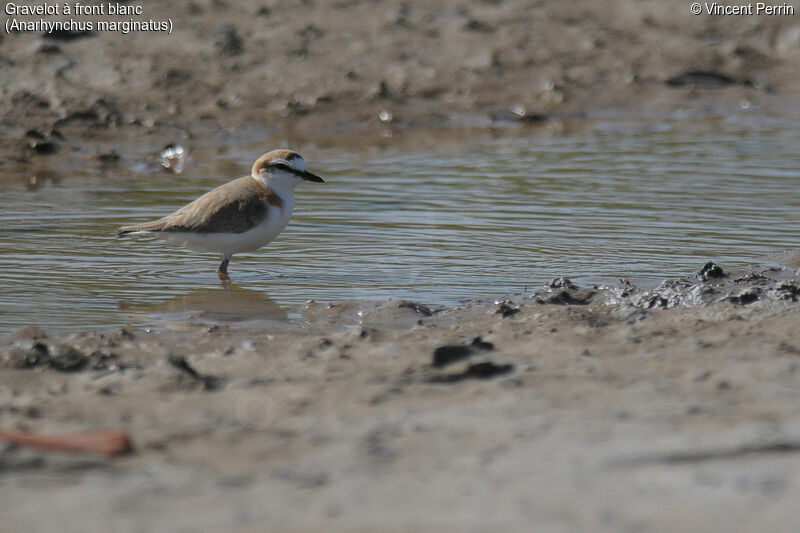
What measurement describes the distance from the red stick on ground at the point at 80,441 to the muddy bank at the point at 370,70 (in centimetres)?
810

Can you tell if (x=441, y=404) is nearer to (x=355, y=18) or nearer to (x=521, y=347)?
(x=521, y=347)

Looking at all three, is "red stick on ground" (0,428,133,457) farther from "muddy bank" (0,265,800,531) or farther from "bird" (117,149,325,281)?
"bird" (117,149,325,281)

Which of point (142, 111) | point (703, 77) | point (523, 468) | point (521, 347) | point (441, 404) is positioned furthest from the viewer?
point (703, 77)

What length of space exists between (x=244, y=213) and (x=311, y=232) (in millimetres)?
1157

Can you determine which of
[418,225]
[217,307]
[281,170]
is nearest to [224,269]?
[281,170]

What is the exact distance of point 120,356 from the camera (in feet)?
19.7

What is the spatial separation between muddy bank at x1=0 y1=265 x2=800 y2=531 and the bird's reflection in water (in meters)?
0.42

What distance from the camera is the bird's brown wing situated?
8.26 meters

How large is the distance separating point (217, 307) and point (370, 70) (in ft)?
25.5

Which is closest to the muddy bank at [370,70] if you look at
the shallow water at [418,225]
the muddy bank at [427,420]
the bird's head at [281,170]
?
the shallow water at [418,225]

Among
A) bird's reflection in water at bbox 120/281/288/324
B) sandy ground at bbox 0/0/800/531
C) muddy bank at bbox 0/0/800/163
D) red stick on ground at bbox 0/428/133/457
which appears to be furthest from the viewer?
muddy bank at bbox 0/0/800/163

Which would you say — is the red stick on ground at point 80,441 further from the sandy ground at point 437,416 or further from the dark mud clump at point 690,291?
the dark mud clump at point 690,291

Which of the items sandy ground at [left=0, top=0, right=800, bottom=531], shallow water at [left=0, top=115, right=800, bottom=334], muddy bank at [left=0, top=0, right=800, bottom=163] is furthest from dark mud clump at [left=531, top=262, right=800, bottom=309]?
muddy bank at [left=0, top=0, right=800, bottom=163]

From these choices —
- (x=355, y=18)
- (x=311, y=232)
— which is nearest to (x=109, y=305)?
(x=311, y=232)
